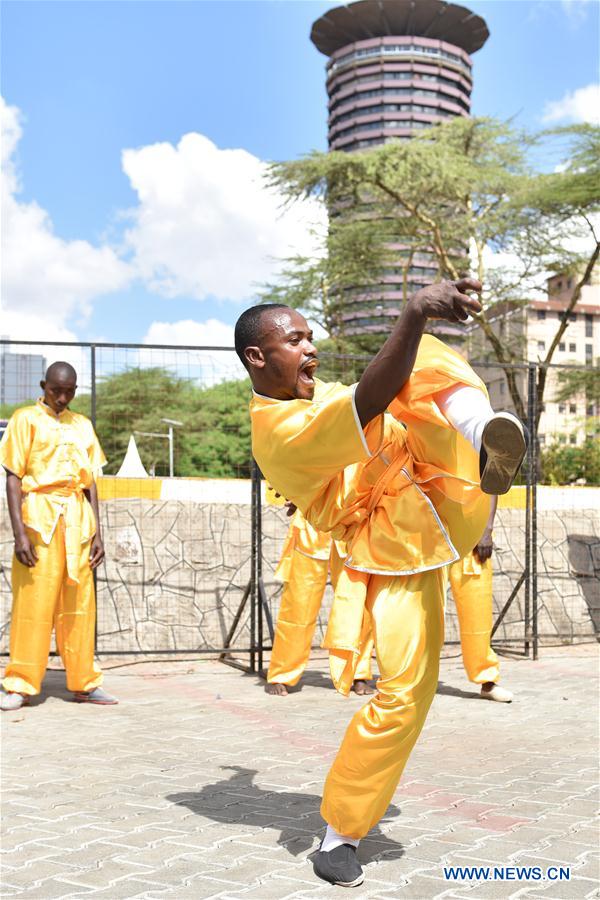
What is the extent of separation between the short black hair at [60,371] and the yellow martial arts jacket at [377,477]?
3.52 metres

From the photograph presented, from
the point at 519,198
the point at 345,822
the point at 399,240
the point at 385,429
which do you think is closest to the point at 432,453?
the point at 385,429

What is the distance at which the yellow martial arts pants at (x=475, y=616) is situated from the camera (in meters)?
6.48

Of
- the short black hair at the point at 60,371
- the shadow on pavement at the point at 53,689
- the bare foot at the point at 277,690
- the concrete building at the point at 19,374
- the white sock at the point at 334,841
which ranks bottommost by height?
the shadow on pavement at the point at 53,689

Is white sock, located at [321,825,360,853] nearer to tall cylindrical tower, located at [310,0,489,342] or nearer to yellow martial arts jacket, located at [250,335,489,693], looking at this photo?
yellow martial arts jacket, located at [250,335,489,693]

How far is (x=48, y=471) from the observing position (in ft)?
20.6

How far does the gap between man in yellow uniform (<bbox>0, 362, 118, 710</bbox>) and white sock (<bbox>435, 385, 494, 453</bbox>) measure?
13.1 ft

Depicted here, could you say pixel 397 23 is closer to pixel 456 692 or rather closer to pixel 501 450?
pixel 456 692

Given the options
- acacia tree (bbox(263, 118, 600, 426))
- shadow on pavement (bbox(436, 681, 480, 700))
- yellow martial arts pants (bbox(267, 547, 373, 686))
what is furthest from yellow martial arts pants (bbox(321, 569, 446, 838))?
acacia tree (bbox(263, 118, 600, 426))

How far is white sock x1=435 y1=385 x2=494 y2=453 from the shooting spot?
273 centimetres

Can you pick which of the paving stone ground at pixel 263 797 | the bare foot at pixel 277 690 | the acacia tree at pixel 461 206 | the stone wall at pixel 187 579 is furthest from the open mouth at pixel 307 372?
the acacia tree at pixel 461 206

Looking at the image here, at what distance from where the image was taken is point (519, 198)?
81.0 feet

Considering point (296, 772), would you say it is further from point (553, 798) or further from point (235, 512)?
point (235, 512)

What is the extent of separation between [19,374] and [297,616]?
12.0 feet

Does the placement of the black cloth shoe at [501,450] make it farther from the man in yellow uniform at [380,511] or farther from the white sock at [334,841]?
the white sock at [334,841]
